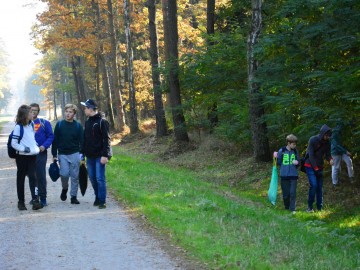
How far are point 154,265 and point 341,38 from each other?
6805mm

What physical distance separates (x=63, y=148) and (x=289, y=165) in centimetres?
500

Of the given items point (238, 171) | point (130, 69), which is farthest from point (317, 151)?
point (130, 69)

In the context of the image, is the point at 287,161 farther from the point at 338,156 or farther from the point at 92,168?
the point at 92,168

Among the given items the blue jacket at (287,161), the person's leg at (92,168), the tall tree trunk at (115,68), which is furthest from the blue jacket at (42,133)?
the tall tree trunk at (115,68)

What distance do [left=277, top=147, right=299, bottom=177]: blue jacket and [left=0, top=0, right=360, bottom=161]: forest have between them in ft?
3.19

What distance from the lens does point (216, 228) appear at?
8.85 metres

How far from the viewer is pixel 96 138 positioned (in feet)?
36.6

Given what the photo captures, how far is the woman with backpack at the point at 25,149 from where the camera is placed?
1063 centimetres

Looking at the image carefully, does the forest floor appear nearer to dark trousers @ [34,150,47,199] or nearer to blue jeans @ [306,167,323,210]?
blue jeans @ [306,167,323,210]

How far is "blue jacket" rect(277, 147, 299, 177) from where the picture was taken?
12.6m

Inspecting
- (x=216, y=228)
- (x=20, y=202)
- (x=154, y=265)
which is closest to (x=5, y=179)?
(x=20, y=202)

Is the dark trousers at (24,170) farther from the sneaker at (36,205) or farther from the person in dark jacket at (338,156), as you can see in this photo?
the person in dark jacket at (338,156)

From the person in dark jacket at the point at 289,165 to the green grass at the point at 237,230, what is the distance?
523 mm

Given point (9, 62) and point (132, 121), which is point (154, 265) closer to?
point (132, 121)
